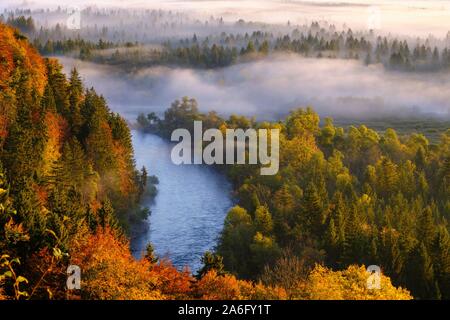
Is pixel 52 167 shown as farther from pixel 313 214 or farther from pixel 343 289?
pixel 343 289

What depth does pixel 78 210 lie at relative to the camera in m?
53.6

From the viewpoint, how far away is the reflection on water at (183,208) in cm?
8032

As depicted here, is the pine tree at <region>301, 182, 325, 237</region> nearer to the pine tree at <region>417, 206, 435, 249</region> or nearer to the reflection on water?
the pine tree at <region>417, 206, 435, 249</region>

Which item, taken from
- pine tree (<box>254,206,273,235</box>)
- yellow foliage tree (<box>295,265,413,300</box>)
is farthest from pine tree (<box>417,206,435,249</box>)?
yellow foliage tree (<box>295,265,413,300</box>)

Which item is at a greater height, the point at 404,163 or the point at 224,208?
the point at 404,163

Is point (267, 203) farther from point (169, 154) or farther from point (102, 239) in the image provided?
point (169, 154)

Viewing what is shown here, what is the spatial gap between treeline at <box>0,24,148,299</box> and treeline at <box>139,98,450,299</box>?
48.0 ft

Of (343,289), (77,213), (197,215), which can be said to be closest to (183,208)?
(197,215)

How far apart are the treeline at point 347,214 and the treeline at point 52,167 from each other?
14621 mm

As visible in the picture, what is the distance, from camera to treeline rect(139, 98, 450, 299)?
2527 inches

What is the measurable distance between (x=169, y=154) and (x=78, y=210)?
294ft

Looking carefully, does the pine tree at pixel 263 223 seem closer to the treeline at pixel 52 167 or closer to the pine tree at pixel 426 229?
the treeline at pixel 52 167

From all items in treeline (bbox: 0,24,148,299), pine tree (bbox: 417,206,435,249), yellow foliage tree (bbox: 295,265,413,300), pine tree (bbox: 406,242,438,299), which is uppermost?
treeline (bbox: 0,24,148,299)
